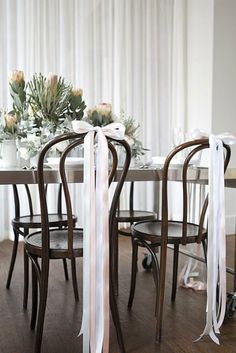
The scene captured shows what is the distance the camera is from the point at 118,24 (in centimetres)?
393

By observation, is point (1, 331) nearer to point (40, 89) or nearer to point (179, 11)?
point (40, 89)

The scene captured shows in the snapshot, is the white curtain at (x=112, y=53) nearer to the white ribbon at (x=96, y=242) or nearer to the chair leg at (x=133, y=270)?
the chair leg at (x=133, y=270)

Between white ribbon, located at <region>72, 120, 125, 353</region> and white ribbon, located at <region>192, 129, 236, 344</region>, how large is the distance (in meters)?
0.48

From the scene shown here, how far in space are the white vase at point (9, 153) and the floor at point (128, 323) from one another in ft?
2.58

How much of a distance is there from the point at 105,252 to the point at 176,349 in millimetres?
544

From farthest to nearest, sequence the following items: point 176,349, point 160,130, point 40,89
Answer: point 160,130 < point 40,89 < point 176,349

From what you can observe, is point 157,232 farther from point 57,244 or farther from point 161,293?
point 57,244

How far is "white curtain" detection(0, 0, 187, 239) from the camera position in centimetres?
356

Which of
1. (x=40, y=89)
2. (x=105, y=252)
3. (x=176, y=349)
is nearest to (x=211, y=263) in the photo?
(x=176, y=349)

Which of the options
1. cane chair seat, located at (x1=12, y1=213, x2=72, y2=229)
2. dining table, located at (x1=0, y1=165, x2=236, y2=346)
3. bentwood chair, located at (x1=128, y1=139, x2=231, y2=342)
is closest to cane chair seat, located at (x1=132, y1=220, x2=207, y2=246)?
bentwood chair, located at (x1=128, y1=139, x2=231, y2=342)

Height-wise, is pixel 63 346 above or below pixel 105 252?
below

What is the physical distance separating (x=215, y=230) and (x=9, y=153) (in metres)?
1.08

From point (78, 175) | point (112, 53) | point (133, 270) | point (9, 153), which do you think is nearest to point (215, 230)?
point (133, 270)

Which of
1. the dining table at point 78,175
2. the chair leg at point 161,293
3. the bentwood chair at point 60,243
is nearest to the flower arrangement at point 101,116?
the dining table at point 78,175
